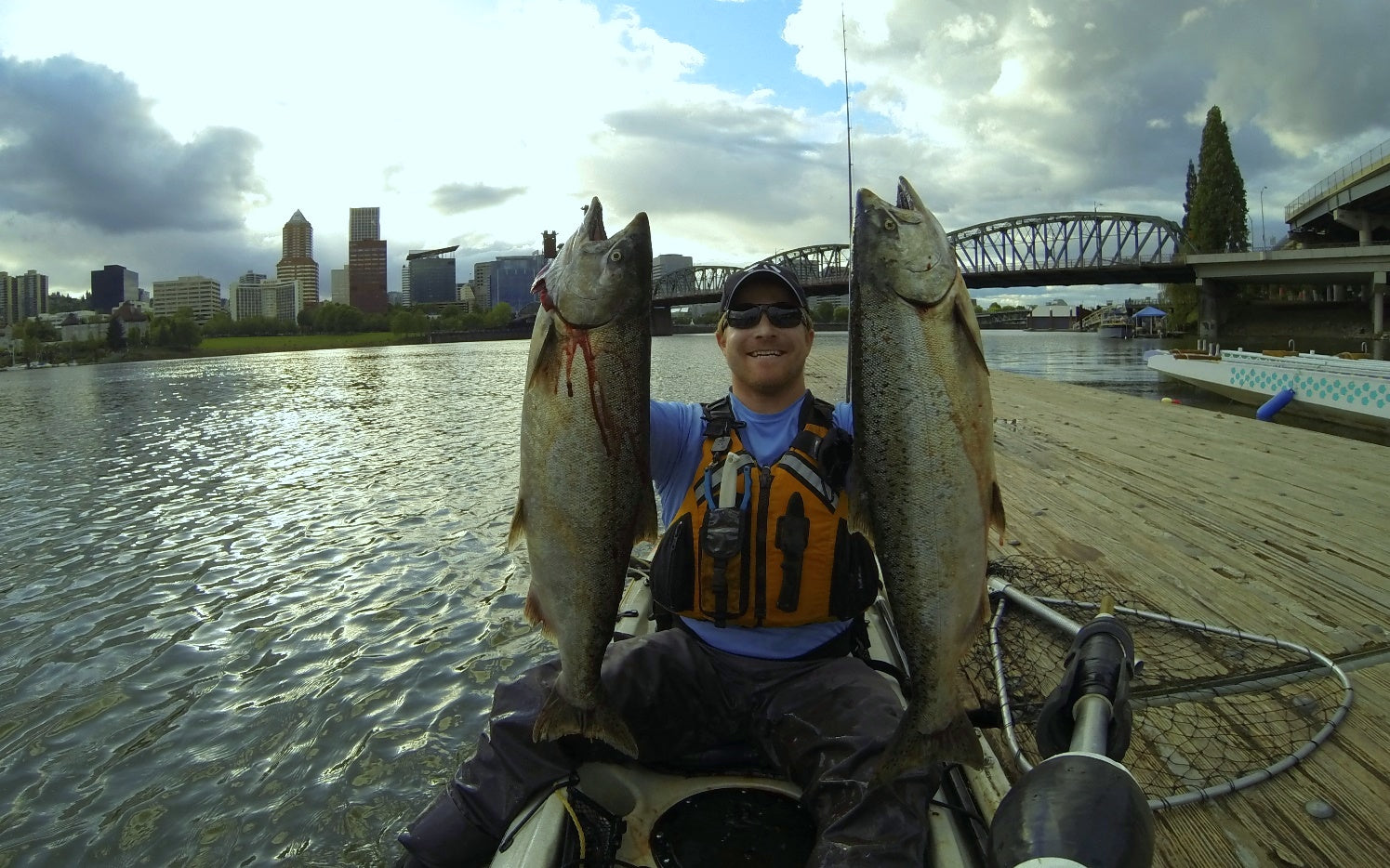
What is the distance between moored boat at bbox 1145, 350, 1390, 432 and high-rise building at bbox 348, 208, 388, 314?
576 ft

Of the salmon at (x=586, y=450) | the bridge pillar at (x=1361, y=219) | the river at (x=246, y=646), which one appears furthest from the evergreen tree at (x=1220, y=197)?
the salmon at (x=586, y=450)

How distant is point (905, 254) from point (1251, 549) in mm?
5954

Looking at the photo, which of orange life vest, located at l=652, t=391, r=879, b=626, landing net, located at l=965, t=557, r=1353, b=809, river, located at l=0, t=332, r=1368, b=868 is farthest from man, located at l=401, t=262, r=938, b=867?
river, located at l=0, t=332, r=1368, b=868

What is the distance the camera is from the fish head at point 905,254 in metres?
3.01

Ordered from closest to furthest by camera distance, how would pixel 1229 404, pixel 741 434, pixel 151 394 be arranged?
pixel 741 434 < pixel 1229 404 < pixel 151 394

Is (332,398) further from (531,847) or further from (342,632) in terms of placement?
(531,847)

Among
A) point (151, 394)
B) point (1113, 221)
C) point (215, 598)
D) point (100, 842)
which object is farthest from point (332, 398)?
point (1113, 221)

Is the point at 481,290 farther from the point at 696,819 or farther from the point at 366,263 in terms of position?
the point at 696,819

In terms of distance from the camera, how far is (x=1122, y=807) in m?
2.09

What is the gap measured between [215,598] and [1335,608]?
11719mm

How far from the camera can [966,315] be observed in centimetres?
302

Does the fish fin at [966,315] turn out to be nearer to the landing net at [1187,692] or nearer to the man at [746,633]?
the man at [746,633]

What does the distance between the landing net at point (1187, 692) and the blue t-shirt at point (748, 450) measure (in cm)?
126

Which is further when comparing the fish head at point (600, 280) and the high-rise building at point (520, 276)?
the high-rise building at point (520, 276)
